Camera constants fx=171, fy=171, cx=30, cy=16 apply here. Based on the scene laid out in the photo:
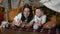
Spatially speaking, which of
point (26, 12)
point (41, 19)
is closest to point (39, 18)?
point (41, 19)

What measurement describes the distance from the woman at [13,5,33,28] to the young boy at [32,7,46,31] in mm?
40

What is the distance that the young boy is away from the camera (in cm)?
132

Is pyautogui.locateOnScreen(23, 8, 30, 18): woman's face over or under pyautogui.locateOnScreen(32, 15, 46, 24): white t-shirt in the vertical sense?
over

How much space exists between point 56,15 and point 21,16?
0.96 feet

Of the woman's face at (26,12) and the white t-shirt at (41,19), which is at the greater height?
the woman's face at (26,12)

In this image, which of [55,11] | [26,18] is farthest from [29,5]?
[55,11]

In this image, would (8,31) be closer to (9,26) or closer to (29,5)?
(9,26)

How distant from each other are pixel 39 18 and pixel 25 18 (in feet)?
0.39

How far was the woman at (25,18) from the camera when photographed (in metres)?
1.36

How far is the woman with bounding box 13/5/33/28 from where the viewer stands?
136cm

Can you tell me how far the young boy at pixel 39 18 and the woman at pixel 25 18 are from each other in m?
0.04

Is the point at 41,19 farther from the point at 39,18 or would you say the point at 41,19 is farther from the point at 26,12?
the point at 26,12

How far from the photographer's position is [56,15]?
4.15 feet

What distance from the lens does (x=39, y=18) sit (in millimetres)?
1333
